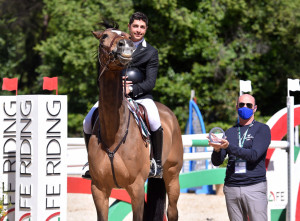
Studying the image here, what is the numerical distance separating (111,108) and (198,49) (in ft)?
45.7

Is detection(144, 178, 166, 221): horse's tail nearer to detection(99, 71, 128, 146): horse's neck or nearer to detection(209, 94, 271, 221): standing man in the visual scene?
detection(209, 94, 271, 221): standing man

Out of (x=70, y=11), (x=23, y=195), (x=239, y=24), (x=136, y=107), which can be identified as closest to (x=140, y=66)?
(x=136, y=107)

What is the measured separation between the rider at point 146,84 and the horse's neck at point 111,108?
0.53 metres

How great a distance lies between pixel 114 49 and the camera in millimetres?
4910

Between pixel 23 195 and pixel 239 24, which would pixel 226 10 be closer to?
pixel 239 24

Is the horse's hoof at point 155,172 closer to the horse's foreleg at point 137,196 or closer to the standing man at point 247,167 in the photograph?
the horse's foreleg at point 137,196

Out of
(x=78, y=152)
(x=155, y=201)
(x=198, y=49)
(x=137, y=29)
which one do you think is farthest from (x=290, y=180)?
(x=198, y=49)

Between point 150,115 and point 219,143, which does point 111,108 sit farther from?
point 219,143

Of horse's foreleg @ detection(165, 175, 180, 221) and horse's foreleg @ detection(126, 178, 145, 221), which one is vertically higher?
horse's foreleg @ detection(126, 178, 145, 221)

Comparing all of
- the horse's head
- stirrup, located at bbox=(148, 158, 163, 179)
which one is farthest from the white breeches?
the horse's head

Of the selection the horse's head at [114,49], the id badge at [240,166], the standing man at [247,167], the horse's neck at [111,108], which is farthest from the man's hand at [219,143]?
the horse's head at [114,49]

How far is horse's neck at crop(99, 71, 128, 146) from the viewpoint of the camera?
5148mm

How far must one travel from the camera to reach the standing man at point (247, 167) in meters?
5.31

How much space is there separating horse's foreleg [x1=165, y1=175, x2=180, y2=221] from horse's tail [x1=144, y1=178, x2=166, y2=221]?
0.09 metres
